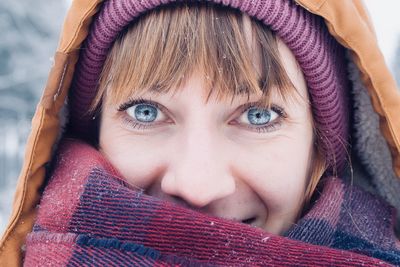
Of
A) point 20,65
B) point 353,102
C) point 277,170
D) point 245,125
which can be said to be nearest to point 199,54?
point 245,125

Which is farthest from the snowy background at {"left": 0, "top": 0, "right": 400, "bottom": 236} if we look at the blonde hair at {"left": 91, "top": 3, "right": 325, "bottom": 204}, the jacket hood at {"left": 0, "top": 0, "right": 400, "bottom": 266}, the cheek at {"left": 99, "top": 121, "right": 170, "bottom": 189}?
the blonde hair at {"left": 91, "top": 3, "right": 325, "bottom": 204}

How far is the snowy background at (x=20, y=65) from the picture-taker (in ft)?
16.1

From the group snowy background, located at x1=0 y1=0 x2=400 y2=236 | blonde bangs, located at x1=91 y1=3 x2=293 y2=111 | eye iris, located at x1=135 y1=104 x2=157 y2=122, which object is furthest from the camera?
snowy background, located at x1=0 y1=0 x2=400 y2=236

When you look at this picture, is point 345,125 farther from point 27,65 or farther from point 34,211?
point 27,65

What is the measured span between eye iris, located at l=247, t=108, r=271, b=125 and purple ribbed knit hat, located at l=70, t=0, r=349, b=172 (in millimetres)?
115

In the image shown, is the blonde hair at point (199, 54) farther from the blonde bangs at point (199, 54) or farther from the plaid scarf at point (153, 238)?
the plaid scarf at point (153, 238)

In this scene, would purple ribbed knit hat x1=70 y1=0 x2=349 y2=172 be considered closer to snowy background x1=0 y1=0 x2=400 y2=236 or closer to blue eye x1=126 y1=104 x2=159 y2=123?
blue eye x1=126 y1=104 x2=159 y2=123

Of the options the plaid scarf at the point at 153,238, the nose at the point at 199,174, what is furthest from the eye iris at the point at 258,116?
the plaid scarf at the point at 153,238

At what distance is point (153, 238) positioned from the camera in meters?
1.06

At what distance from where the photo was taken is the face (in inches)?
45.1

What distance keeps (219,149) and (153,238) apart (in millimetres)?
222

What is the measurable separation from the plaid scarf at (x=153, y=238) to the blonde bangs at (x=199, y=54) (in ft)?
0.68

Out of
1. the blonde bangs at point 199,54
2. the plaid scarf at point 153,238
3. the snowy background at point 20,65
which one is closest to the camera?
the plaid scarf at point 153,238

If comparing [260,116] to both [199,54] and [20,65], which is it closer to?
[199,54]
